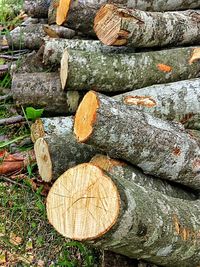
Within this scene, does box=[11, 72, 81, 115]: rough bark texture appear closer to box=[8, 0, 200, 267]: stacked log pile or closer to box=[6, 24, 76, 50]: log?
box=[8, 0, 200, 267]: stacked log pile

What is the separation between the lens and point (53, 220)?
2.68m

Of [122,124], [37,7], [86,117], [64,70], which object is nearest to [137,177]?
[122,124]

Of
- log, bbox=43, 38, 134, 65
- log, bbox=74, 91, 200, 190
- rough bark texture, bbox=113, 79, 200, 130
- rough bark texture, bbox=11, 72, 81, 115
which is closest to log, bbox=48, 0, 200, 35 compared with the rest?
log, bbox=43, 38, 134, 65

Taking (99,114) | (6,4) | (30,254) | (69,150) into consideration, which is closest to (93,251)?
(30,254)

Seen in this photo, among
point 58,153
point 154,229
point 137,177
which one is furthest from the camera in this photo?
point 58,153

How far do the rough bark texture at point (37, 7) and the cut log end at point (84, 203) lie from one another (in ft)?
10.3

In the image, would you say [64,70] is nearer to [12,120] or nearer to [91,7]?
[91,7]

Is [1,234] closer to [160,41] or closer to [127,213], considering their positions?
[127,213]

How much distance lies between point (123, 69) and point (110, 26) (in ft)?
1.13

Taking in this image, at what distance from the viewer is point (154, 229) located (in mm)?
2635

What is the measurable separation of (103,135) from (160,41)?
153 centimetres

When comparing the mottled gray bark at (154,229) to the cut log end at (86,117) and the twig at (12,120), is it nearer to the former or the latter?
the cut log end at (86,117)

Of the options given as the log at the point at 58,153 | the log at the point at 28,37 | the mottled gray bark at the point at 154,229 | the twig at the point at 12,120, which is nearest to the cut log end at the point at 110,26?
the log at the point at 58,153

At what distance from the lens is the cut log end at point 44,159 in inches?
139
